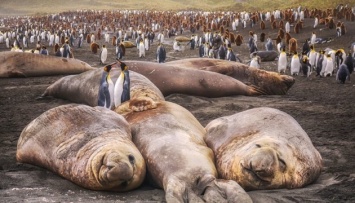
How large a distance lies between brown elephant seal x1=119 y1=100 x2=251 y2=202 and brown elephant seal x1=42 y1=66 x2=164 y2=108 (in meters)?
2.16

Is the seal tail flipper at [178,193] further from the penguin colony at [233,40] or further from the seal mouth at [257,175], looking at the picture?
the penguin colony at [233,40]

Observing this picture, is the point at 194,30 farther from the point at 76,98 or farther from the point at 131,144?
the point at 131,144

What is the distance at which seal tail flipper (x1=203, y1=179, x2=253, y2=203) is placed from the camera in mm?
4453

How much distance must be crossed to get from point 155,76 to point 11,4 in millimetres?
99523

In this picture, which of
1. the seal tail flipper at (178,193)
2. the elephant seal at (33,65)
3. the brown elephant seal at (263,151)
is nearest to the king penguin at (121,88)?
the brown elephant seal at (263,151)

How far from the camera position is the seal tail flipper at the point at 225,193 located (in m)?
4.45

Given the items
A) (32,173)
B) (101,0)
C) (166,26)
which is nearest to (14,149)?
(32,173)

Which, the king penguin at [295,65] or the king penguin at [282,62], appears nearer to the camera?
the king penguin at [295,65]

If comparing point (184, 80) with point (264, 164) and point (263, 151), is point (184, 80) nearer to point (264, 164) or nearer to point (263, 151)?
point (263, 151)

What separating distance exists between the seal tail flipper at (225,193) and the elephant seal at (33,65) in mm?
12082

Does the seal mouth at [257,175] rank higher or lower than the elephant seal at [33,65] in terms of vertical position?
higher

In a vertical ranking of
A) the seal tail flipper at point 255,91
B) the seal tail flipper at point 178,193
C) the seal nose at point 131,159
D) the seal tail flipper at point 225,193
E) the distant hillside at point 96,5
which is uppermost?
the seal nose at point 131,159

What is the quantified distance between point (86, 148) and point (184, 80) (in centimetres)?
566

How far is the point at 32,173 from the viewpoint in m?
5.82
